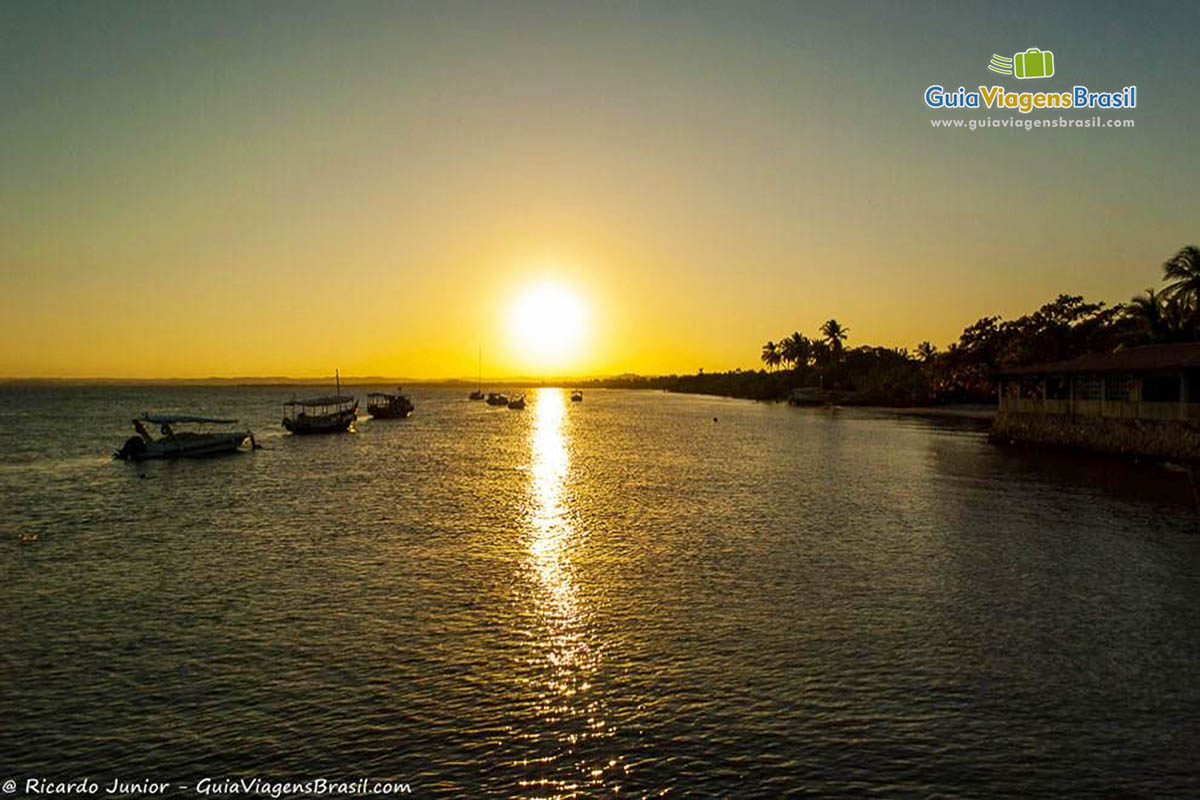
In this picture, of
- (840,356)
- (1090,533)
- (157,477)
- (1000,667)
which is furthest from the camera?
(840,356)

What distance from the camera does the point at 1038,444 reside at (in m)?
51.1

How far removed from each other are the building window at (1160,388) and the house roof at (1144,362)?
4.36 feet

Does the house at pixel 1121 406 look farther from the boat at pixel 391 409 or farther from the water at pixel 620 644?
the boat at pixel 391 409

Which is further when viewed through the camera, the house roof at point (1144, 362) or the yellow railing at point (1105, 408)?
the yellow railing at point (1105, 408)

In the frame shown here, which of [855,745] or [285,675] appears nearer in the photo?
[855,745]

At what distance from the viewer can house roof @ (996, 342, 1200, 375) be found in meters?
36.4

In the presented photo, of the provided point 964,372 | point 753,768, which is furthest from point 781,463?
point 964,372

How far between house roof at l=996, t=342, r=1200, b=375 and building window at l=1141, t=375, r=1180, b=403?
A: 4.36ft

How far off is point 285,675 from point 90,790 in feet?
11.7

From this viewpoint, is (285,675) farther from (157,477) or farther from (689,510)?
(157,477)

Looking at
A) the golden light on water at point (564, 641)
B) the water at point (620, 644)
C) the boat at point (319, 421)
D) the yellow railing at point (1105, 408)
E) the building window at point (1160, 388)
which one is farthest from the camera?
the boat at point (319, 421)

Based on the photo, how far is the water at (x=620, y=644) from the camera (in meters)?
9.79

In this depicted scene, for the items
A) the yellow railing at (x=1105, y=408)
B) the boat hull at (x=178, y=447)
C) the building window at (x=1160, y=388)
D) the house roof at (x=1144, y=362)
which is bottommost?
the boat hull at (x=178, y=447)

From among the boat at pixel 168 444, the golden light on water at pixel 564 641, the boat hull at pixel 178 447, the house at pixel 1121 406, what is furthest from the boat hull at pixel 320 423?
the house at pixel 1121 406
